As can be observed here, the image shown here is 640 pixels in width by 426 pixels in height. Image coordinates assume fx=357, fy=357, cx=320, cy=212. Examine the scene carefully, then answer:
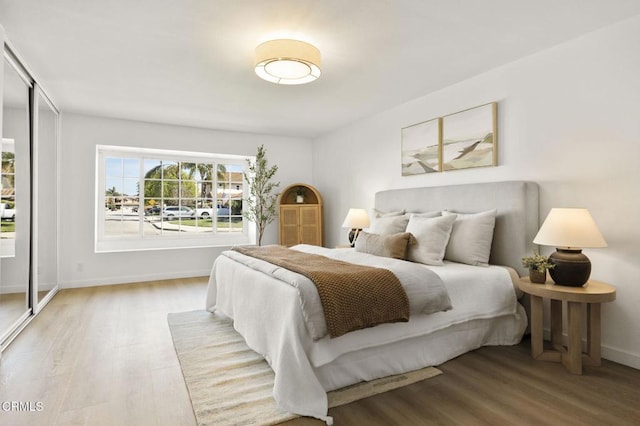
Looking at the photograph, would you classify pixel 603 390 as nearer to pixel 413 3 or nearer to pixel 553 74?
pixel 553 74

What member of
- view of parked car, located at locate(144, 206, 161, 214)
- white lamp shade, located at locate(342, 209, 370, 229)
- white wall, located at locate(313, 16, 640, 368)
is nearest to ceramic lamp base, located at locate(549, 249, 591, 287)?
white wall, located at locate(313, 16, 640, 368)

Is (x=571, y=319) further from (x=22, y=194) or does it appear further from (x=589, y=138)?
(x=22, y=194)

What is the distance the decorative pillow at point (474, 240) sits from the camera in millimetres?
3074

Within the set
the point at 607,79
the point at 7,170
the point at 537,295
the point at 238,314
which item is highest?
the point at 607,79

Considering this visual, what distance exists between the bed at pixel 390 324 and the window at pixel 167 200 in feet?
Answer: 8.44

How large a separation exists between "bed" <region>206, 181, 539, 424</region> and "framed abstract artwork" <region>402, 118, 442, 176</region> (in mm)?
425

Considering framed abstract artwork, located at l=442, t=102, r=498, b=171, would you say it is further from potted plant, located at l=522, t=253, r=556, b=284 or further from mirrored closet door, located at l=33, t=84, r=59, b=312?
mirrored closet door, located at l=33, t=84, r=59, b=312

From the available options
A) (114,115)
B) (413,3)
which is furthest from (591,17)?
(114,115)

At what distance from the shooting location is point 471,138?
3.57 metres

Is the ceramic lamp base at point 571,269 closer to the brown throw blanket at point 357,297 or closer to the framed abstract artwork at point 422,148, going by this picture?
the brown throw blanket at point 357,297

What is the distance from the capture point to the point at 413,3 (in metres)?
2.30

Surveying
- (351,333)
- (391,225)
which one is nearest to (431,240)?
(391,225)

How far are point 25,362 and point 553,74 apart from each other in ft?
15.0

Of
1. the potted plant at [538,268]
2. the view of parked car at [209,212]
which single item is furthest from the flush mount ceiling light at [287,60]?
the view of parked car at [209,212]
